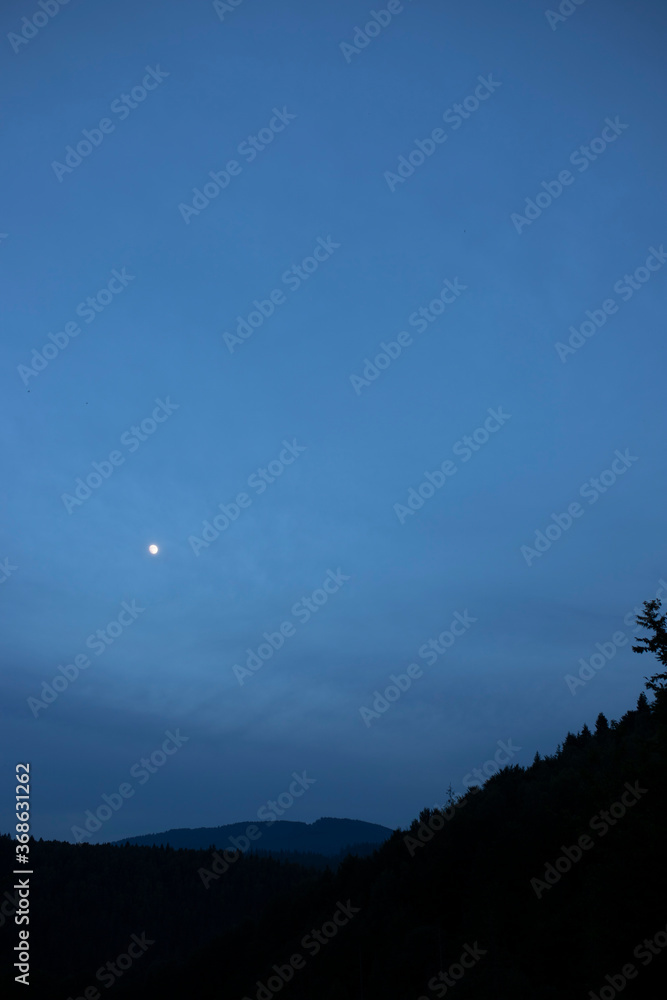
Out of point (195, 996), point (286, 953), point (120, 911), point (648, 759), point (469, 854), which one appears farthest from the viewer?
point (120, 911)

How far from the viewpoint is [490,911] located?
57906 mm

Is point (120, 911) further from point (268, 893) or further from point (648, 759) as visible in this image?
point (648, 759)

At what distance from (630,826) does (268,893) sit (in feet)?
625

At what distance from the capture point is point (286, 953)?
99.7 m

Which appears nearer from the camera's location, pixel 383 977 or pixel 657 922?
pixel 657 922

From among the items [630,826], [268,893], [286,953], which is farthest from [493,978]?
[268,893]
